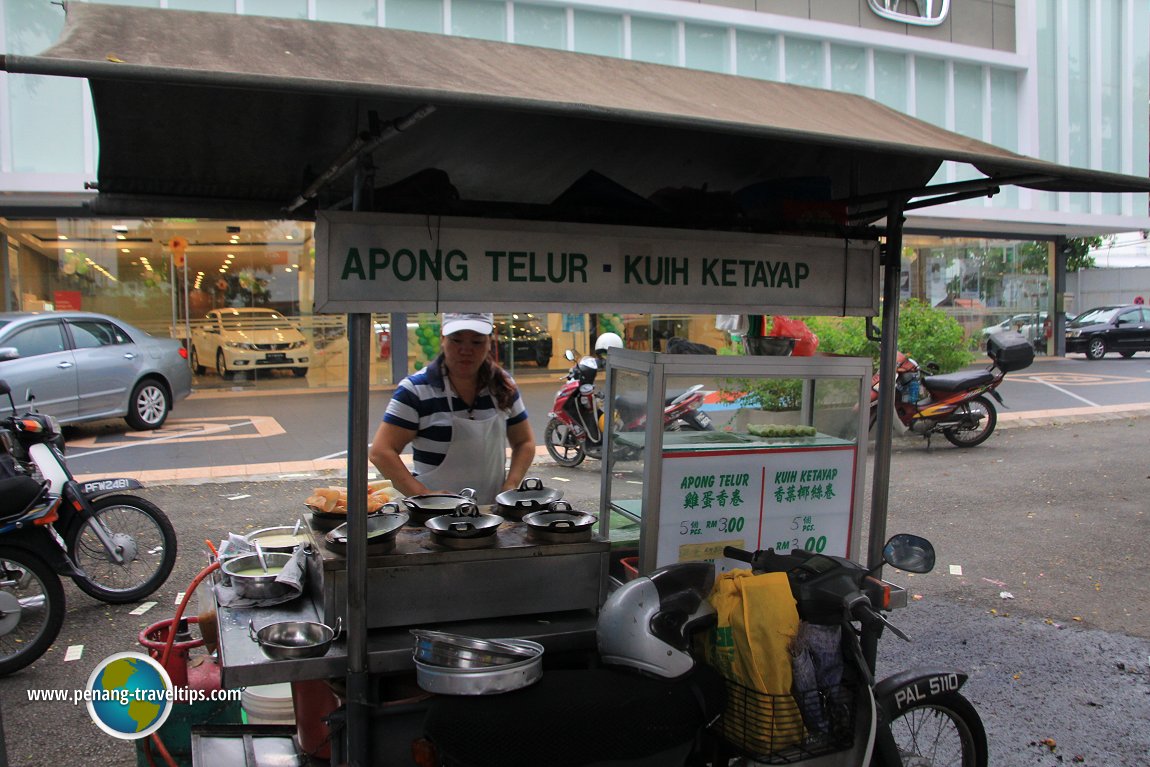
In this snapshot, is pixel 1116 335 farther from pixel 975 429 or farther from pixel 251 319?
pixel 251 319

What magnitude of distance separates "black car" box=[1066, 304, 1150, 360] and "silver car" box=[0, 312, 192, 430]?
2453 centimetres

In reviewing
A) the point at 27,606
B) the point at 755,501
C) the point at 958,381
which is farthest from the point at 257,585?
the point at 958,381

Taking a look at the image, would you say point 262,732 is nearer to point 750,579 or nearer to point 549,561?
point 549,561

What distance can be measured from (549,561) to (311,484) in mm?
6818

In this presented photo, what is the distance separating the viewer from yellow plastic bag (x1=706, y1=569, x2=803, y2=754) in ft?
8.02

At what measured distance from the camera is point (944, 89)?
2138 centimetres

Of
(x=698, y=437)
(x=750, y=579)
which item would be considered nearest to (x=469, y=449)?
(x=698, y=437)

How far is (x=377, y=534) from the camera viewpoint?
2551mm

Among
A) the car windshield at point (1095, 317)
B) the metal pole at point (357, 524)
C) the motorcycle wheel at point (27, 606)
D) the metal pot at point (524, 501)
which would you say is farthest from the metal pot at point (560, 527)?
the car windshield at point (1095, 317)

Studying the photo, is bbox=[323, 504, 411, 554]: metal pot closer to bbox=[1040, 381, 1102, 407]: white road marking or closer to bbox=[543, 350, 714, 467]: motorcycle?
bbox=[543, 350, 714, 467]: motorcycle

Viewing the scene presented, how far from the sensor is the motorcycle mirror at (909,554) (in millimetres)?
2812

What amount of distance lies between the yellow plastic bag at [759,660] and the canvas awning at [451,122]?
4.02 ft

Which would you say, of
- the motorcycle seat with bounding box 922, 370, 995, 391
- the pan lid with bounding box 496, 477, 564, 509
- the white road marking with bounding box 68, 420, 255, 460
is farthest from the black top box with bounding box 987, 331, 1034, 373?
the white road marking with bounding box 68, 420, 255, 460

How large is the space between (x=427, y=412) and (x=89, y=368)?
8.74 meters
